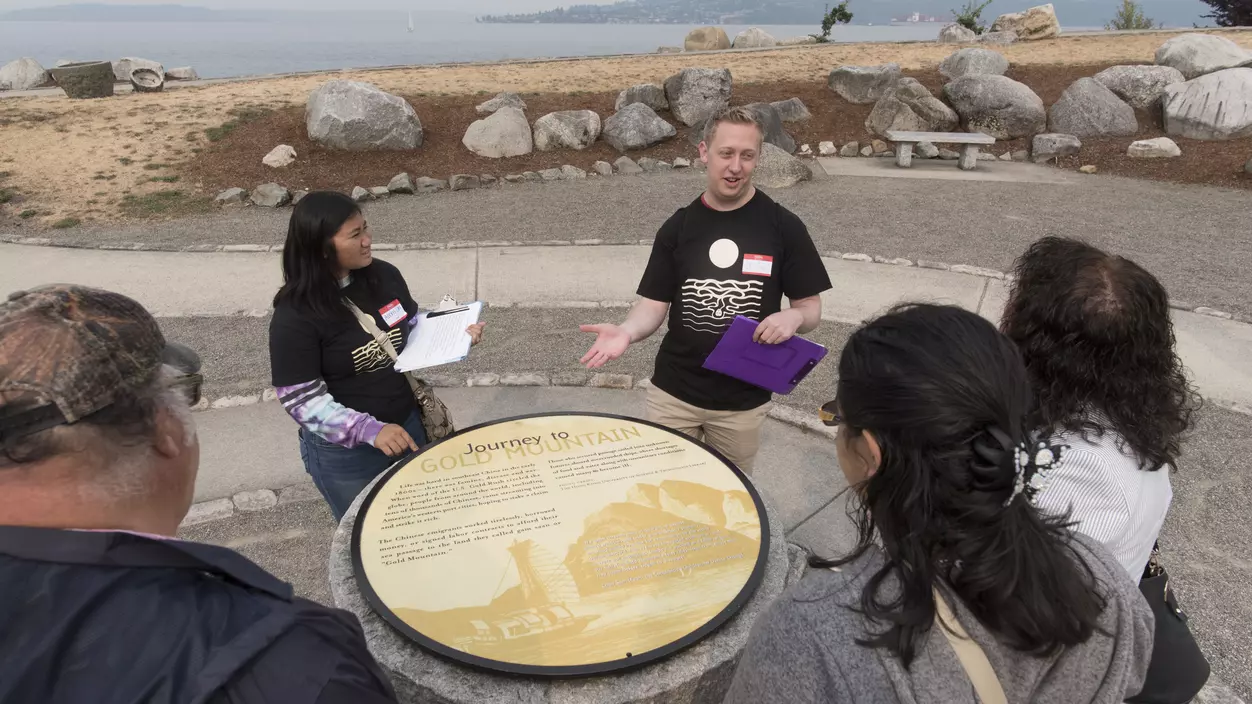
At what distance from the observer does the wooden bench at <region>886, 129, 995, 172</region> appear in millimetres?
12047

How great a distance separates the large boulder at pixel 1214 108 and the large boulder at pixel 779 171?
7.37 m

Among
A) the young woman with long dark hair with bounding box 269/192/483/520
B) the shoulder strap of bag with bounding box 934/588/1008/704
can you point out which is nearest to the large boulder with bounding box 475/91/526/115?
the young woman with long dark hair with bounding box 269/192/483/520

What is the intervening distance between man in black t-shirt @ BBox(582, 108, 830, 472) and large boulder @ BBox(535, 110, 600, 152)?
401 inches

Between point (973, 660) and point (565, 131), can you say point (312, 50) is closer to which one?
point (565, 131)

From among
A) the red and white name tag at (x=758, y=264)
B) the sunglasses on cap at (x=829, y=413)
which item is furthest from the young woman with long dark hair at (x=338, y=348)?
the sunglasses on cap at (x=829, y=413)

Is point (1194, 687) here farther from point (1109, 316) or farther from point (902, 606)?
point (902, 606)

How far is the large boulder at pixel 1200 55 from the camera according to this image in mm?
15039

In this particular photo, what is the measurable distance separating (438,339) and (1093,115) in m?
14.6

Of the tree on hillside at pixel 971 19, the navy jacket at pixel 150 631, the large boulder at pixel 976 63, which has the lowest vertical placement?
Result: the navy jacket at pixel 150 631

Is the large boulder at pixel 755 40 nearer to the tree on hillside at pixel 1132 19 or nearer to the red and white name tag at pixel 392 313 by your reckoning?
the tree on hillside at pixel 1132 19

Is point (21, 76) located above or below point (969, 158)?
above

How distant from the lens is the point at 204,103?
13891 millimetres

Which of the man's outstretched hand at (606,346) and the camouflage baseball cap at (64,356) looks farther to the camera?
the man's outstretched hand at (606,346)

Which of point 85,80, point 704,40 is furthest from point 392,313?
point 704,40
